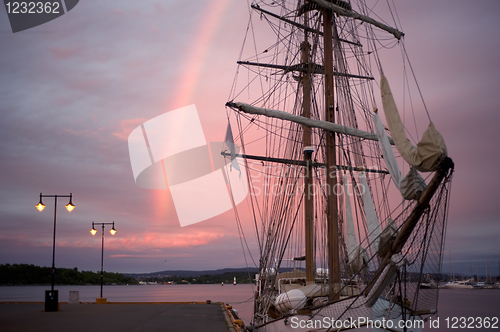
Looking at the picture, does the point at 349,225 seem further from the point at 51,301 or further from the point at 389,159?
the point at 51,301

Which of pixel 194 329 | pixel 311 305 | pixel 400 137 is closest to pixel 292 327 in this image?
pixel 311 305

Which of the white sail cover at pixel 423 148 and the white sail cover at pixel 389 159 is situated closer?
the white sail cover at pixel 423 148

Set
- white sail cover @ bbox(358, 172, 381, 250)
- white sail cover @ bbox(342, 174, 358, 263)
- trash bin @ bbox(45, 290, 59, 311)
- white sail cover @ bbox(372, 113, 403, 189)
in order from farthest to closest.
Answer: trash bin @ bbox(45, 290, 59, 311) → white sail cover @ bbox(342, 174, 358, 263) → white sail cover @ bbox(358, 172, 381, 250) → white sail cover @ bbox(372, 113, 403, 189)

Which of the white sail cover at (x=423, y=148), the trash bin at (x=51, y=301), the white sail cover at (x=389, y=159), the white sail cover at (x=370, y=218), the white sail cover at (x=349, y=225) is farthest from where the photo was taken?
the trash bin at (x=51, y=301)

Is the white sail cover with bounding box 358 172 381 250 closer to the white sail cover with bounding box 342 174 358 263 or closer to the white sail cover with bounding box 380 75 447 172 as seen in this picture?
the white sail cover with bounding box 342 174 358 263

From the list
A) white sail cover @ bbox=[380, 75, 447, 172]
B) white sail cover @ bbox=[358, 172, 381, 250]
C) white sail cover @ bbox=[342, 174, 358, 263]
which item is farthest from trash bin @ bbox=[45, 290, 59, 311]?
white sail cover @ bbox=[380, 75, 447, 172]

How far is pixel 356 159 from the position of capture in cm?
2331

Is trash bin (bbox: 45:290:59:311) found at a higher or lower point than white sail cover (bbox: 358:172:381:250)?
lower

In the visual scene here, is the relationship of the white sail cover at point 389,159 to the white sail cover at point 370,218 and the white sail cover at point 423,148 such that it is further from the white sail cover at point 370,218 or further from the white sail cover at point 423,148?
the white sail cover at point 370,218

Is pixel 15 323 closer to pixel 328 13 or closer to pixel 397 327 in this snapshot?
pixel 397 327

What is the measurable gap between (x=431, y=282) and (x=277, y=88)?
1729cm

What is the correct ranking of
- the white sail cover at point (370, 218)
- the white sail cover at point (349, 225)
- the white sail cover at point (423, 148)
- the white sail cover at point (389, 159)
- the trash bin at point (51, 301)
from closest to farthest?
the white sail cover at point (423, 148), the white sail cover at point (389, 159), the white sail cover at point (370, 218), the white sail cover at point (349, 225), the trash bin at point (51, 301)

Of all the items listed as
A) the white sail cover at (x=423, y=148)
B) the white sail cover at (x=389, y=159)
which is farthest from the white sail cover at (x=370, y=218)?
the white sail cover at (x=423, y=148)

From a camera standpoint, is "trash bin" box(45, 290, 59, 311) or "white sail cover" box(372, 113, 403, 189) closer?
"white sail cover" box(372, 113, 403, 189)
